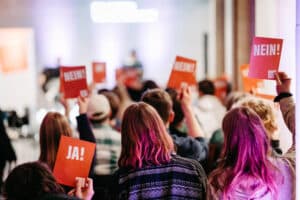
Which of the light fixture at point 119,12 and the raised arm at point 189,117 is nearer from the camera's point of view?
the raised arm at point 189,117

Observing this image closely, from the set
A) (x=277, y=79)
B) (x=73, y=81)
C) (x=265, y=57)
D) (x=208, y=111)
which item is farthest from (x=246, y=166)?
(x=208, y=111)

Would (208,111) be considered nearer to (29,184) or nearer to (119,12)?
(29,184)

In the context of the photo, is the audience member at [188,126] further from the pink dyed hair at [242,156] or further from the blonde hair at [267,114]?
the pink dyed hair at [242,156]

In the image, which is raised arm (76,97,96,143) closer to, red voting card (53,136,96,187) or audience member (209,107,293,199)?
red voting card (53,136,96,187)

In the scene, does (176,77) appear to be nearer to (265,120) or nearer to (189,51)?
(265,120)

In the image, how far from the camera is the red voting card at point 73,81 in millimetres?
4645

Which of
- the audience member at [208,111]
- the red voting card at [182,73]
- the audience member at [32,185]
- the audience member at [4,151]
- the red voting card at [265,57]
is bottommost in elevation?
Result: the audience member at [4,151]

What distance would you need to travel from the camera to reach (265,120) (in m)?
4.15

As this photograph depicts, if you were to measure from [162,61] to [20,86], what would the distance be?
Result: 2.99 metres

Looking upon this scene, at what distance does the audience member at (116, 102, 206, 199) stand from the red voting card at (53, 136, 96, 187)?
262 millimetres

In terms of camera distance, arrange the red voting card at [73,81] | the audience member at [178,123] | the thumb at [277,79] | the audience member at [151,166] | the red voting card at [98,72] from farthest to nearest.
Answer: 1. the red voting card at [98,72]
2. the audience member at [178,123]
3. the red voting card at [73,81]
4. the thumb at [277,79]
5. the audience member at [151,166]

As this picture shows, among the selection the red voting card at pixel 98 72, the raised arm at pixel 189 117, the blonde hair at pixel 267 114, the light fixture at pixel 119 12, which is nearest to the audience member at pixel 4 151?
the red voting card at pixel 98 72

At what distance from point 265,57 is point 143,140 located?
945mm

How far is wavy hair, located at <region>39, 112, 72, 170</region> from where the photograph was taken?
3980mm
